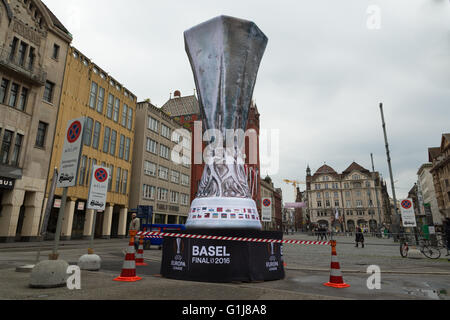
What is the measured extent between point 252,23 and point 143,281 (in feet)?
26.4

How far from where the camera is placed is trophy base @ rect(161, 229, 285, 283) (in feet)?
20.9

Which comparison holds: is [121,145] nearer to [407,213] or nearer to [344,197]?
[407,213]

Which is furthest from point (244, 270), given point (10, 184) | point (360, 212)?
point (360, 212)

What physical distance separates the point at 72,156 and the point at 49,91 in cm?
2397

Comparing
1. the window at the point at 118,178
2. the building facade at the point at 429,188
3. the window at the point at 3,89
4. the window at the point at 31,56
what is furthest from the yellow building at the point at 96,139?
the building facade at the point at 429,188

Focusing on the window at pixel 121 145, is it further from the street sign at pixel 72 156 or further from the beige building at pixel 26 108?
the street sign at pixel 72 156

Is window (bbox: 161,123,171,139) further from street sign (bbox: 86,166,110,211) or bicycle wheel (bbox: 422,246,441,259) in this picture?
bicycle wheel (bbox: 422,246,441,259)

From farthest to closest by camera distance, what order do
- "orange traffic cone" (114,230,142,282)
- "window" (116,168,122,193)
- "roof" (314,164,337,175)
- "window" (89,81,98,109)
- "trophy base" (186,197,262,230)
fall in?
"roof" (314,164,337,175) < "window" (116,168,122,193) < "window" (89,81,98,109) < "trophy base" (186,197,262,230) < "orange traffic cone" (114,230,142,282)

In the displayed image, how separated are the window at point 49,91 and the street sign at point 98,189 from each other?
19265 millimetres

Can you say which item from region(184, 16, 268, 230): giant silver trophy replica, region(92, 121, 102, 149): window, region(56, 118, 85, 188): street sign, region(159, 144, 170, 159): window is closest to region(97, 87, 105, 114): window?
region(92, 121, 102, 149): window

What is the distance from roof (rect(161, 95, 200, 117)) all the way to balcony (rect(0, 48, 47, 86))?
32925mm

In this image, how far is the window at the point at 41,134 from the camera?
24.3 meters
